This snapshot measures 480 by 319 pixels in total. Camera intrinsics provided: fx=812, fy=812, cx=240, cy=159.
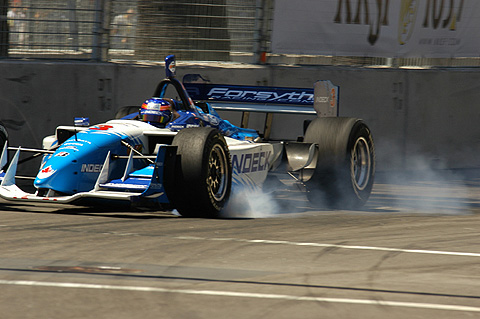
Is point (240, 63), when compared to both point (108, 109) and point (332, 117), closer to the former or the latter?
point (108, 109)

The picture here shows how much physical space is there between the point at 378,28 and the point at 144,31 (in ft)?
12.2

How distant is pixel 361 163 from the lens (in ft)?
32.7

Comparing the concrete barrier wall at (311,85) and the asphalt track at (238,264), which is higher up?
the concrete barrier wall at (311,85)

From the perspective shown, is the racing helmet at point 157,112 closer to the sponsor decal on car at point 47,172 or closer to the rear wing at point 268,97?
the sponsor decal on car at point 47,172

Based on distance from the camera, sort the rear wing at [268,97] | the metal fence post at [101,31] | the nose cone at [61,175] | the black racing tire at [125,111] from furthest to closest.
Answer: the metal fence post at [101,31] < the black racing tire at [125,111] < the rear wing at [268,97] < the nose cone at [61,175]

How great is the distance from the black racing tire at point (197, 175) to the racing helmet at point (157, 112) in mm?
1086

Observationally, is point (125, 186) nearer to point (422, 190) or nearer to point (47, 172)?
point (47, 172)

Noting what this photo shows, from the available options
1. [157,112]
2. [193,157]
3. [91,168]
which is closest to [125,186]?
[91,168]

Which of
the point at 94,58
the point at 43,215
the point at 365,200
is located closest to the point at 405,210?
the point at 365,200

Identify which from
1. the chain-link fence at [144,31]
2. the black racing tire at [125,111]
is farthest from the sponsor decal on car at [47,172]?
the chain-link fence at [144,31]

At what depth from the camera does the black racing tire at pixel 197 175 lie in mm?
7672

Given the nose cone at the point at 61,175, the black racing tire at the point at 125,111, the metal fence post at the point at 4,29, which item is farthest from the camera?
the metal fence post at the point at 4,29

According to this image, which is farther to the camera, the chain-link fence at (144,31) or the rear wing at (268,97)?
the chain-link fence at (144,31)

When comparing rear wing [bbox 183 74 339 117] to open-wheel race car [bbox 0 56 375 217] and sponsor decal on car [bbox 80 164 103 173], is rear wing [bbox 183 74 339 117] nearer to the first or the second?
open-wheel race car [bbox 0 56 375 217]
